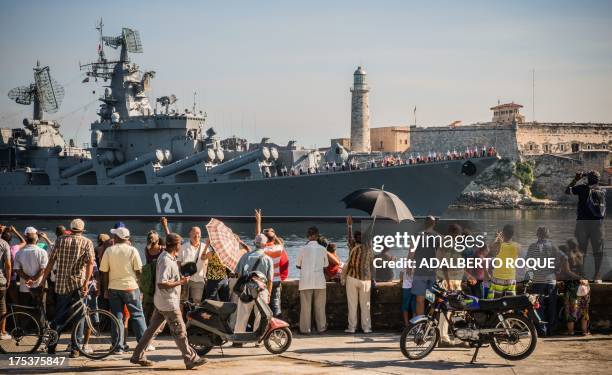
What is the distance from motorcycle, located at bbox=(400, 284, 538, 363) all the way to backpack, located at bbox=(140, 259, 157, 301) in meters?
2.51

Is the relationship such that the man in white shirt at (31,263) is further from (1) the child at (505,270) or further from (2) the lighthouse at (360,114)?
(2) the lighthouse at (360,114)

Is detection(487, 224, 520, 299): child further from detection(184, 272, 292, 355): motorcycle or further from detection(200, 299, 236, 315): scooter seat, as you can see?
detection(200, 299, 236, 315): scooter seat

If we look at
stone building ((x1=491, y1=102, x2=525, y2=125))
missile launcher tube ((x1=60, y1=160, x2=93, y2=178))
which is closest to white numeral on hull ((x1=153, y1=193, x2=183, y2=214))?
missile launcher tube ((x1=60, y1=160, x2=93, y2=178))

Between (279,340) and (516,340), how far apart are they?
2.13 metres

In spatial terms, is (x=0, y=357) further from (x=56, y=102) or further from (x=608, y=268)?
(x=56, y=102)

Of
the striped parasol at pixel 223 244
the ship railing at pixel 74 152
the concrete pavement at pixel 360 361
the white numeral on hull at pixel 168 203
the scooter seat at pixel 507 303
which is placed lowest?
the concrete pavement at pixel 360 361

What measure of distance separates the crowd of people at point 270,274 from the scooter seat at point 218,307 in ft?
0.66

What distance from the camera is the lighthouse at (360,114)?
8806cm

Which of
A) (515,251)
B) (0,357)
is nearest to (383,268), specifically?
(515,251)

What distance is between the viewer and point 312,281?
29.9ft

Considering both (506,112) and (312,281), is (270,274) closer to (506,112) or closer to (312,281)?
(312,281)

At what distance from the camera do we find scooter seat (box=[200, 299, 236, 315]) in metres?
7.93

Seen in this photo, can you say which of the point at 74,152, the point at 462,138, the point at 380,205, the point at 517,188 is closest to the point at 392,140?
the point at 462,138

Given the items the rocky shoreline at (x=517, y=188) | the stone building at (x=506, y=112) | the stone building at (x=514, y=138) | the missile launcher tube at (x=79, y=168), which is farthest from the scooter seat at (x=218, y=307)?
the stone building at (x=506, y=112)
